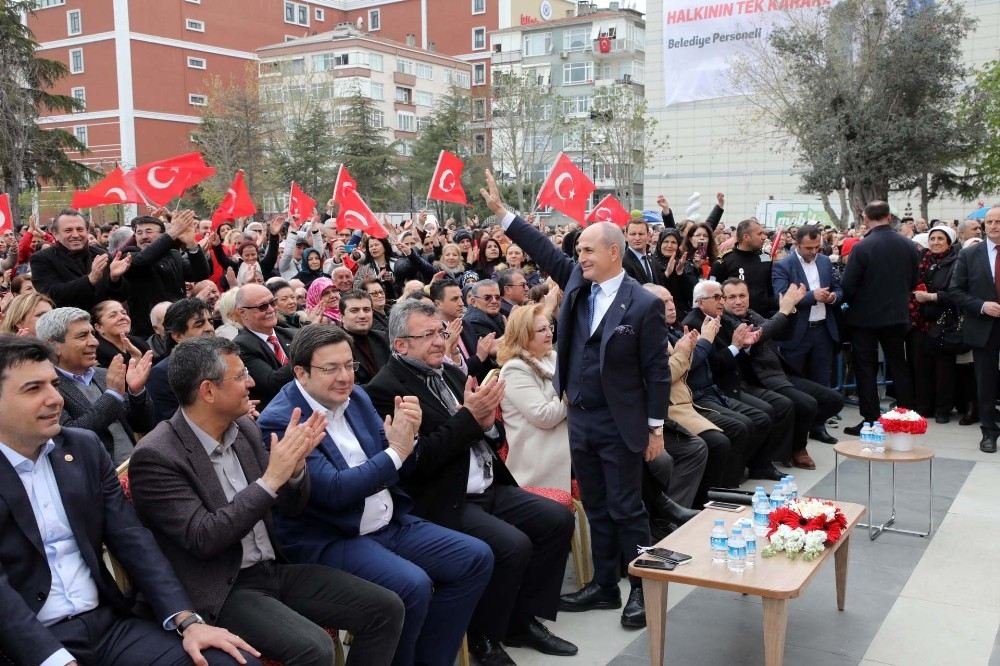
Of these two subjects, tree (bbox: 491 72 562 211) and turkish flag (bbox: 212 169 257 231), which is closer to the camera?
turkish flag (bbox: 212 169 257 231)

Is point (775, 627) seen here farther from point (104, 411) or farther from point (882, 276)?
point (882, 276)

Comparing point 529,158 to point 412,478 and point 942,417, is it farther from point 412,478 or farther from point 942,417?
point 412,478

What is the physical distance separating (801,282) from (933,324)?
1664 mm

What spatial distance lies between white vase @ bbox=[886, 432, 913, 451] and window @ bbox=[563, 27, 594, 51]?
56231mm

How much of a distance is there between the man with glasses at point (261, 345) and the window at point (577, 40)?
56.8m

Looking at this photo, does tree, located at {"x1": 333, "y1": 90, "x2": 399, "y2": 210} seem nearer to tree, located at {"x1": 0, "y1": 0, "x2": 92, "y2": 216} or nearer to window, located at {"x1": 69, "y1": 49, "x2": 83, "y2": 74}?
tree, located at {"x1": 0, "y1": 0, "x2": 92, "y2": 216}

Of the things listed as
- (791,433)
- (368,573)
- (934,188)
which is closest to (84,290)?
(368,573)

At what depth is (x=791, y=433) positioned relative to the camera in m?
8.05

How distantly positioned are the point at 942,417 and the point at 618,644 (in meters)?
6.56

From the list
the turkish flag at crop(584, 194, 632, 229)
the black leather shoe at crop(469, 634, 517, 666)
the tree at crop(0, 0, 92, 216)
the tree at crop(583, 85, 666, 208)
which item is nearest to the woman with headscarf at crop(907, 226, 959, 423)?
the turkish flag at crop(584, 194, 632, 229)

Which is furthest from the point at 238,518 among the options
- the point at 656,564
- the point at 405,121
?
the point at 405,121

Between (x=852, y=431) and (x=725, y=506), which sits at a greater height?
(x=725, y=506)

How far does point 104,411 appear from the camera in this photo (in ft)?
14.6

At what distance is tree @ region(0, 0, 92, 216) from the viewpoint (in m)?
29.5
